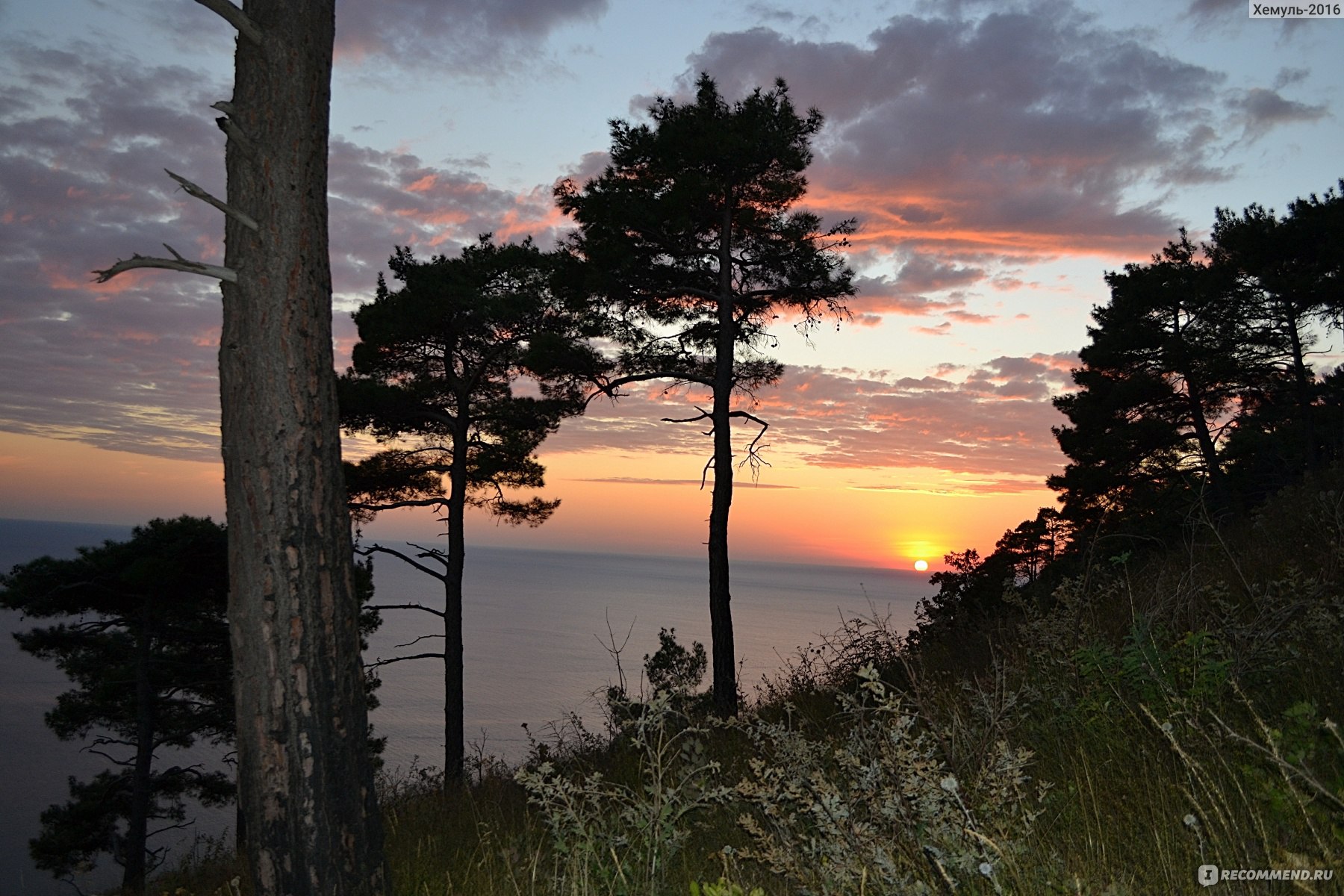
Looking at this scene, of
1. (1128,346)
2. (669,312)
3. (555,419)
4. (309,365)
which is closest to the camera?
(309,365)

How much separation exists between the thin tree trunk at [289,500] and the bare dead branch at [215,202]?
5 centimetres

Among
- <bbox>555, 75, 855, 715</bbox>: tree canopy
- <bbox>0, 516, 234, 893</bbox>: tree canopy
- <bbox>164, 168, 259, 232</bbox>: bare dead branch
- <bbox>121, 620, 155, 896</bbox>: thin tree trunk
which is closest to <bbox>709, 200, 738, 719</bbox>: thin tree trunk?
<bbox>555, 75, 855, 715</bbox>: tree canopy

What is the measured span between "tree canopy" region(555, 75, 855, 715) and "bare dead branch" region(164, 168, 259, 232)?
9942 millimetres

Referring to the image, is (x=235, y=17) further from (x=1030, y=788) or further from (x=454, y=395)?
(x=454, y=395)

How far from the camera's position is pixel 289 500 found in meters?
4.32

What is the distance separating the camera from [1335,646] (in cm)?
464

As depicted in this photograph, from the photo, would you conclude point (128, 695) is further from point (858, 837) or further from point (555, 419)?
point (858, 837)

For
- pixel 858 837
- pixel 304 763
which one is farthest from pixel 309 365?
pixel 858 837

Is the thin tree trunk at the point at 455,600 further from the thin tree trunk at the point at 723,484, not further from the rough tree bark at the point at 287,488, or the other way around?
the rough tree bark at the point at 287,488

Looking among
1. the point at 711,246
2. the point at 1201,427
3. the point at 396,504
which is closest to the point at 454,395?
the point at 396,504

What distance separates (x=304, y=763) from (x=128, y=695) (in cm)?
2218

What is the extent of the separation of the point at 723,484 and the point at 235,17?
10.8 metres

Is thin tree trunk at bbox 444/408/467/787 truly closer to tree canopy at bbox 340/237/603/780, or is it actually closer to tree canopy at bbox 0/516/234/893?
tree canopy at bbox 340/237/603/780

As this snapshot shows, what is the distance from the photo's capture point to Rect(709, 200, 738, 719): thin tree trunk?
13805 millimetres
